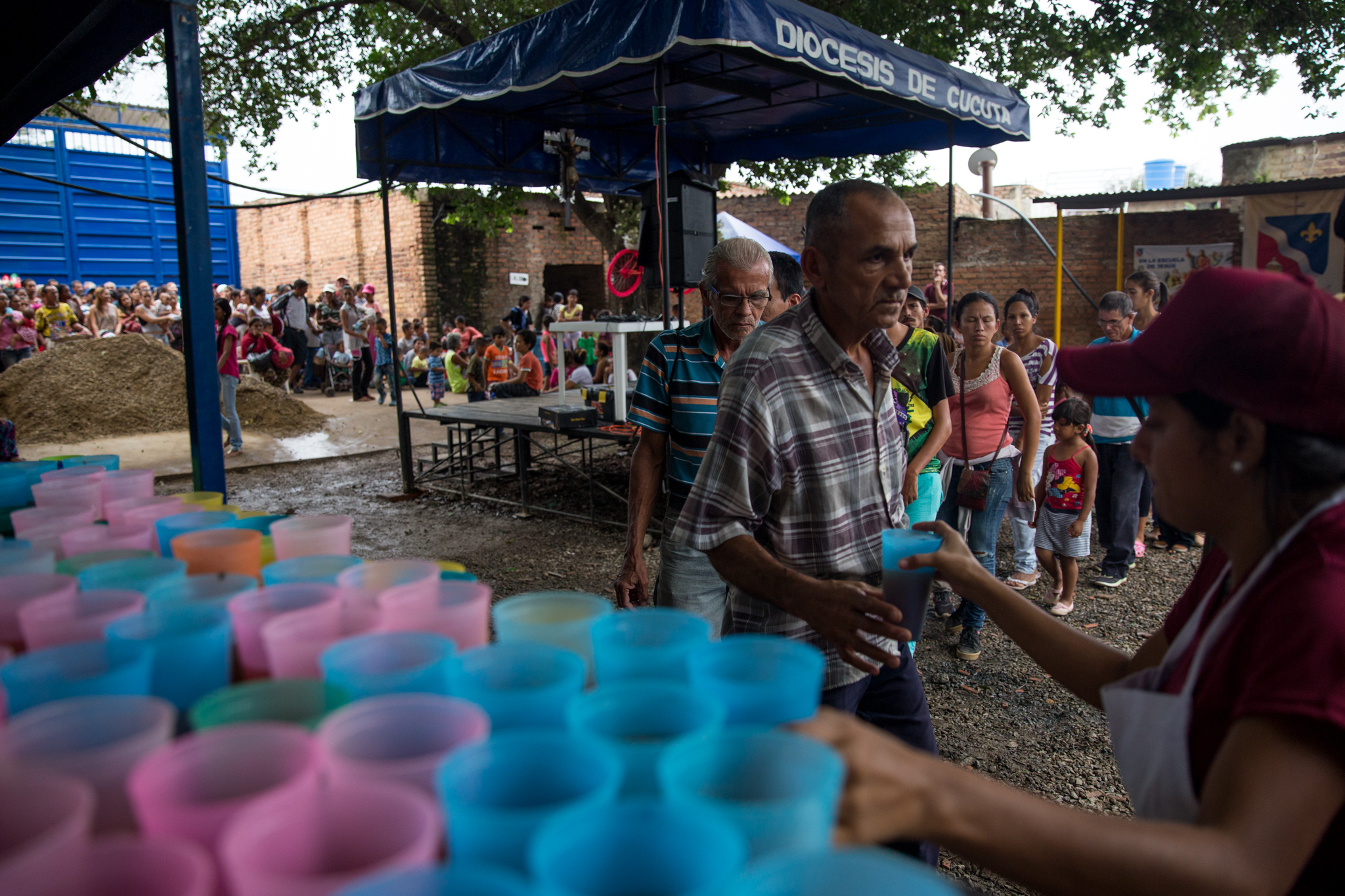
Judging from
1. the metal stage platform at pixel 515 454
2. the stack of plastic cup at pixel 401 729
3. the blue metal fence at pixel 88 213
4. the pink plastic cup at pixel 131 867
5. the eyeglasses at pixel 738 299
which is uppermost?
the blue metal fence at pixel 88 213

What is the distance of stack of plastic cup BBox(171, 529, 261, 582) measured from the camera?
53.7 inches

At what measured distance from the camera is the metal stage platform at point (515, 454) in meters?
6.95

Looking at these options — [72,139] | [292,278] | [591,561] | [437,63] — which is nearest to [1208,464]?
[591,561]

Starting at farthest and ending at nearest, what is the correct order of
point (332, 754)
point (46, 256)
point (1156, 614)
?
point (46, 256) → point (1156, 614) → point (332, 754)

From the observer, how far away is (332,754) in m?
0.77

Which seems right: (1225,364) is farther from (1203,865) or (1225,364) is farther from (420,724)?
(420,724)

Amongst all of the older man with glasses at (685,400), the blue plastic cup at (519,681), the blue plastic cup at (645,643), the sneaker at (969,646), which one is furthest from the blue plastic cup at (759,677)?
the sneaker at (969,646)

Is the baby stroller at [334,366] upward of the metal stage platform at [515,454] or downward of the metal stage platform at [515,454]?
upward

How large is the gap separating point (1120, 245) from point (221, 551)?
1459 cm

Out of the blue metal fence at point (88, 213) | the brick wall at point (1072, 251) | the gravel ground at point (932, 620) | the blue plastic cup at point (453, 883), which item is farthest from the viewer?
the blue metal fence at point (88, 213)

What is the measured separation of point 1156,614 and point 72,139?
25.0 m

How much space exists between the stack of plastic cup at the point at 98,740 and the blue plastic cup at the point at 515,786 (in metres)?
0.32

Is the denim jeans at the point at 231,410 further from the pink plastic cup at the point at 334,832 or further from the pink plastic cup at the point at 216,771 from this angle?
the pink plastic cup at the point at 334,832

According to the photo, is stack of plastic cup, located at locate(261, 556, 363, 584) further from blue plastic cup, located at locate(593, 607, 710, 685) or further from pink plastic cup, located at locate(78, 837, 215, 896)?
pink plastic cup, located at locate(78, 837, 215, 896)
